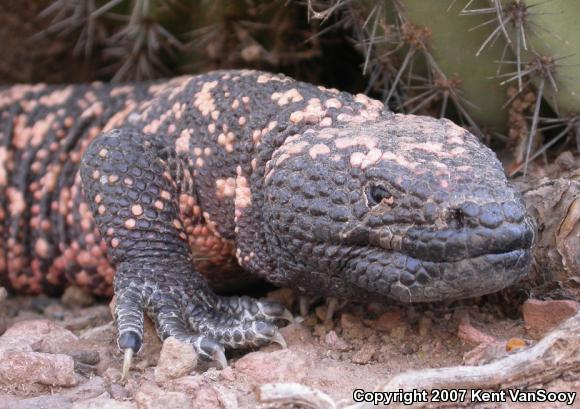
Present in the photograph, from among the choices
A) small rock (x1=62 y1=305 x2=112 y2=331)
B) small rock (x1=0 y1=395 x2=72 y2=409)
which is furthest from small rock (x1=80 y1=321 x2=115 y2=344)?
small rock (x1=0 y1=395 x2=72 y2=409)

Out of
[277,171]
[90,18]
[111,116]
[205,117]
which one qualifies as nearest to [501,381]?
[277,171]

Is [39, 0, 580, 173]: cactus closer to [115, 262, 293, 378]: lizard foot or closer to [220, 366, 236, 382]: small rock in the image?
[115, 262, 293, 378]: lizard foot

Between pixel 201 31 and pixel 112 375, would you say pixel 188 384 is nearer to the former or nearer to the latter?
pixel 112 375

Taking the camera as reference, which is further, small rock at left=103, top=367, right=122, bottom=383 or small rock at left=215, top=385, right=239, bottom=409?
small rock at left=103, top=367, right=122, bottom=383

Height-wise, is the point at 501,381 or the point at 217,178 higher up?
the point at 217,178

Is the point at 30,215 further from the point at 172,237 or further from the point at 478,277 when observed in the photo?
the point at 478,277

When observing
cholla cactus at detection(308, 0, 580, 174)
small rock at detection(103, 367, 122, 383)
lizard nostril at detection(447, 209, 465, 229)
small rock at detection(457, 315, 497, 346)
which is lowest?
small rock at detection(103, 367, 122, 383)
